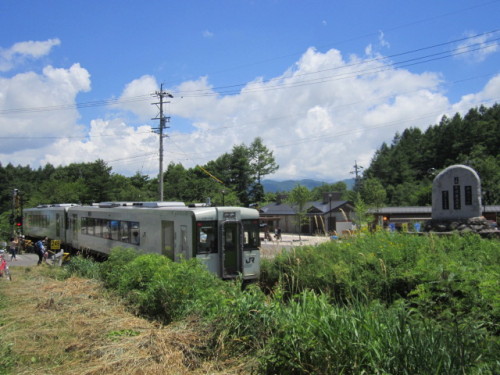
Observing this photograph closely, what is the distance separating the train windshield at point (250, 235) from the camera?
13.1 m

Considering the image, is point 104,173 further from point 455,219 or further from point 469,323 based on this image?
point 469,323

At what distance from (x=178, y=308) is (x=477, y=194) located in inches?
764

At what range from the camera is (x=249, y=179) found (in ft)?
254

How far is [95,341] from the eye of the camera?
5.63 meters

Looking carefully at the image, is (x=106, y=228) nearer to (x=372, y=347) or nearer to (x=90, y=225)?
(x=90, y=225)

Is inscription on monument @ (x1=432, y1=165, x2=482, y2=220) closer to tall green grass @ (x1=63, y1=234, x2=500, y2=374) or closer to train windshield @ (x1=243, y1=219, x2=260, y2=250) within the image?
train windshield @ (x1=243, y1=219, x2=260, y2=250)

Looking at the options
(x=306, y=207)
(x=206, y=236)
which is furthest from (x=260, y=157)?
(x=206, y=236)

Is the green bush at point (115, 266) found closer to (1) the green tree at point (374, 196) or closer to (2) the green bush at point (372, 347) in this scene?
(2) the green bush at point (372, 347)

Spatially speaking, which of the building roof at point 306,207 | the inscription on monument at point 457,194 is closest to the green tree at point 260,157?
the building roof at point 306,207

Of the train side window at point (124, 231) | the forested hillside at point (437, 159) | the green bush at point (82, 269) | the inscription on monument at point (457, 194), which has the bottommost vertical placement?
the green bush at point (82, 269)

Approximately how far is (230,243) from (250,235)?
2.26 ft

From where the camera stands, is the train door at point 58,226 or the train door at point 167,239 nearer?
the train door at point 167,239

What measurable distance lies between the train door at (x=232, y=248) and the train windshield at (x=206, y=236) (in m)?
0.28

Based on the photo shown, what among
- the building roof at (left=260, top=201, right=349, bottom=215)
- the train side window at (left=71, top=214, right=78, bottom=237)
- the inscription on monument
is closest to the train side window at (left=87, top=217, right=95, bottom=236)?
the train side window at (left=71, top=214, right=78, bottom=237)
